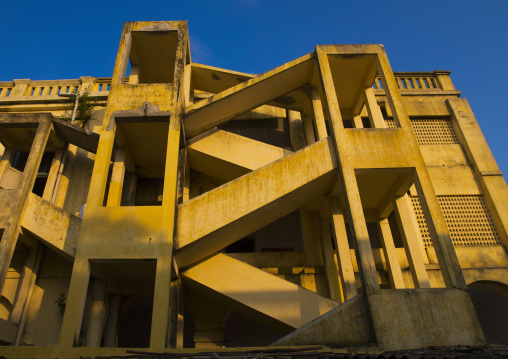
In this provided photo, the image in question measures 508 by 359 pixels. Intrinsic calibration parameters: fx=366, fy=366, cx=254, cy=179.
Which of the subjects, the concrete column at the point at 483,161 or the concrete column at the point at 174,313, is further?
the concrete column at the point at 483,161

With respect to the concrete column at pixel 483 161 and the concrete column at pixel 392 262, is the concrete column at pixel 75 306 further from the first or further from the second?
the concrete column at pixel 483 161

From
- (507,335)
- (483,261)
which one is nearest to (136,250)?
(483,261)

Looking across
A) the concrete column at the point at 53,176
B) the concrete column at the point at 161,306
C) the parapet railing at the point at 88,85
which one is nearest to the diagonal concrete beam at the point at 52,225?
the concrete column at the point at 53,176

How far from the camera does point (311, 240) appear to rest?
11508 mm

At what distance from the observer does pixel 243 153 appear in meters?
11.5

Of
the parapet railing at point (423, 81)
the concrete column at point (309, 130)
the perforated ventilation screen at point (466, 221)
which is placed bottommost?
the perforated ventilation screen at point (466, 221)

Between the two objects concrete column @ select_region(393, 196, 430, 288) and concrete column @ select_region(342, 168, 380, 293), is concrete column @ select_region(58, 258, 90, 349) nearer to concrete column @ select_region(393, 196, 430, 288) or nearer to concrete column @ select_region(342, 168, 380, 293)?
concrete column @ select_region(342, 168, 380, 293)

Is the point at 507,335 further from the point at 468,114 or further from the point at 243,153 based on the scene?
the point at 243,153

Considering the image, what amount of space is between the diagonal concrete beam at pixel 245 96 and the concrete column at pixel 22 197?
4.26 meters

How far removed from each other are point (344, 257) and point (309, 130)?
5301mm

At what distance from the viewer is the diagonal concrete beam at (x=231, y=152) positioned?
37.4 feet

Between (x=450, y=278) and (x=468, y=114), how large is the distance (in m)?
8.80

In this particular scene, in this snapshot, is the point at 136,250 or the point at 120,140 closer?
the point at 136,250

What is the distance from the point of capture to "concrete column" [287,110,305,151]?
42.7 feet
